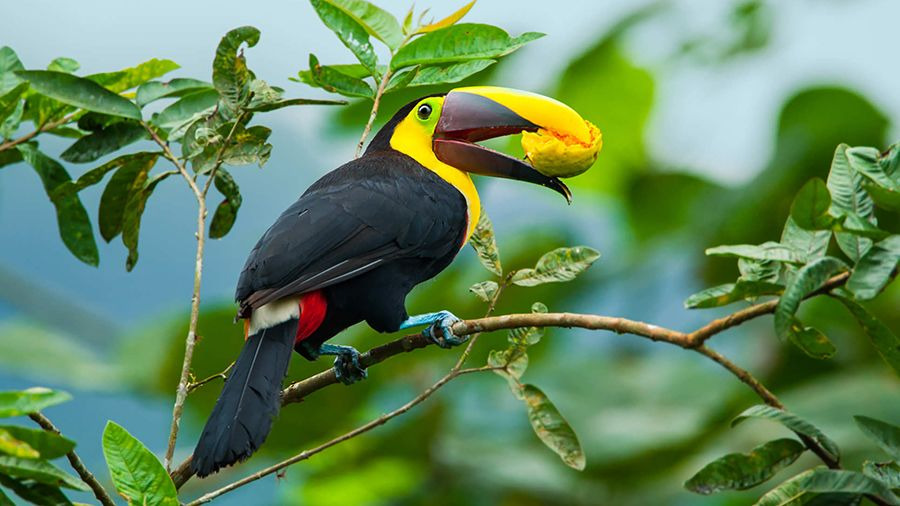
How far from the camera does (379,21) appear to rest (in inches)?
72.6

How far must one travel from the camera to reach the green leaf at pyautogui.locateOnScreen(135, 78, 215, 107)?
1.96 meters

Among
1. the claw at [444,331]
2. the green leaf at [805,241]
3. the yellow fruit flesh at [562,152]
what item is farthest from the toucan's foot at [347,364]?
the green leaf at [805,241]

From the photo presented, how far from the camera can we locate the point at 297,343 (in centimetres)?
206

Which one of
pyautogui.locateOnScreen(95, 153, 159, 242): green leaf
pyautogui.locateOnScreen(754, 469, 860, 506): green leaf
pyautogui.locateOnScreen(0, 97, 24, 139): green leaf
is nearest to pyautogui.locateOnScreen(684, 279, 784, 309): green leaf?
pyautogui.locateOnScreen(754, 469, 860, 506): green leaf

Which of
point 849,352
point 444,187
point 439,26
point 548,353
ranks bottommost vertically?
point 849,352

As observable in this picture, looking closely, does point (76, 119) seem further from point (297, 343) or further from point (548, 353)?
point (548, 353)

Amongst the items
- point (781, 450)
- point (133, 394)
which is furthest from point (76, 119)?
point (133, 394)

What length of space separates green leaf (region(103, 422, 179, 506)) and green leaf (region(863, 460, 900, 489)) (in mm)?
931

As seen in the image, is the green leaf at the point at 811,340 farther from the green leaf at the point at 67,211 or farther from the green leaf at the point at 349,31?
the green leaf at the point at 67,211

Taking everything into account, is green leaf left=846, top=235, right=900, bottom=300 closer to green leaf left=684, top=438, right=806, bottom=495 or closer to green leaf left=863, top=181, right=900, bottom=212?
green leaf left=863, top=181, right=900, bottom=212

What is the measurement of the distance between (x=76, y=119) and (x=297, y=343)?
594mm

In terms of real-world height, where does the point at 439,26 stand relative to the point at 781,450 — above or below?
above

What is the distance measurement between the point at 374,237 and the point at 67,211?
1.90 feet

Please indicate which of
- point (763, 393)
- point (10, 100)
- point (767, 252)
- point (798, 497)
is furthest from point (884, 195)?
point (10, 100)
